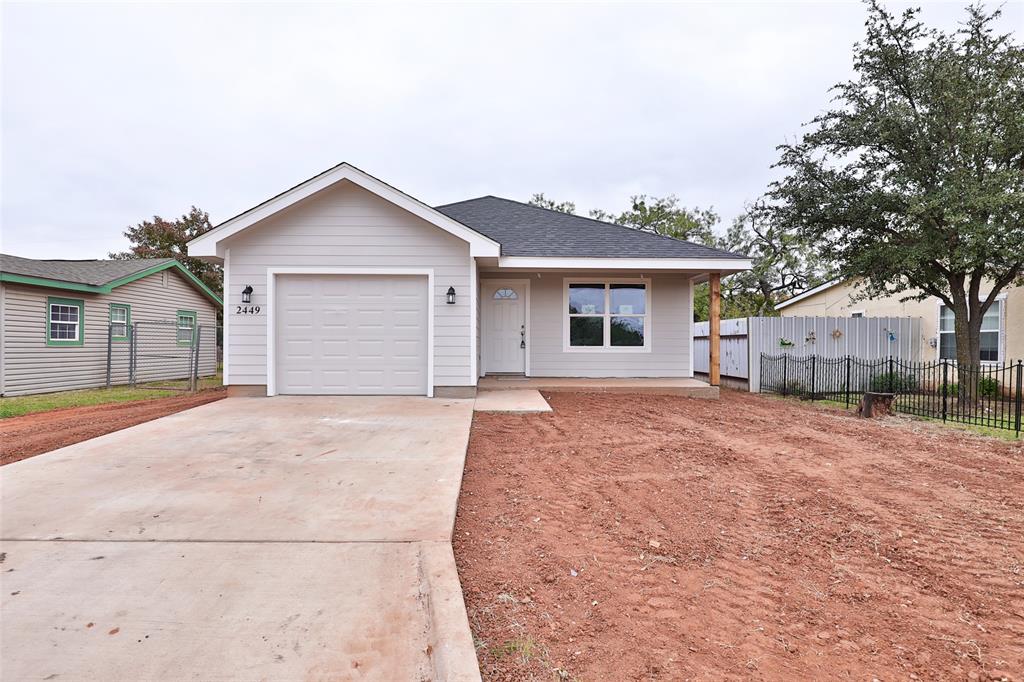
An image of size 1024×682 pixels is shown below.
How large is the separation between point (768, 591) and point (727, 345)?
42.2 ft

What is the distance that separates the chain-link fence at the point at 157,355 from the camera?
14.3 m

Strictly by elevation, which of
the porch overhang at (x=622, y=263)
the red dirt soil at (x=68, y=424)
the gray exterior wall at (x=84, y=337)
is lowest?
the red dirt soil at (x=68, y=424)

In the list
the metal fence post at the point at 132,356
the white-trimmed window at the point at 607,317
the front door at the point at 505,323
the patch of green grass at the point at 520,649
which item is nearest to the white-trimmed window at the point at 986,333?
the white-trimmed window at the point at 607,317

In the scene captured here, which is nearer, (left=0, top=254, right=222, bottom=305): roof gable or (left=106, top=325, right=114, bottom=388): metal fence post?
(left=0, top=254, right=222, bottom=305): roof gable

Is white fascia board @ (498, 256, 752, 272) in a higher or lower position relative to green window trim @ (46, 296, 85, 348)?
higher

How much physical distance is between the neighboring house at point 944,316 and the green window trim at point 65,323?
20.4 meters

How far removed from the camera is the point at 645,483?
455cm

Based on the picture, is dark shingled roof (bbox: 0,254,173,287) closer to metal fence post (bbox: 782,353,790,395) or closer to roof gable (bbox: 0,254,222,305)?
roof gable (bbox: 0,254,222,305)

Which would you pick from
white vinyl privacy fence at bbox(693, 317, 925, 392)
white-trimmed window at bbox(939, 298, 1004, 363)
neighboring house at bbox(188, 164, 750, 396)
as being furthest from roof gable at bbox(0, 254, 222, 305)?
white-trimmed window at bbox(939, 298, 1004, 363)

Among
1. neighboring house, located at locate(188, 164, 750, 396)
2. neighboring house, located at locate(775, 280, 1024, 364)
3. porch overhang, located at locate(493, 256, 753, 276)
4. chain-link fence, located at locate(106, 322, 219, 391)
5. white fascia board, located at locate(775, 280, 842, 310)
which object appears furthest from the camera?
white fascia board, located at locate(775, 280, 842, 310)

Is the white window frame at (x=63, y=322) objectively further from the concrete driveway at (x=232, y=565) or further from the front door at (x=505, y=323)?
the front door at (x=505, y=323)

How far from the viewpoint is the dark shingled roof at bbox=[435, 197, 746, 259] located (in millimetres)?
10367

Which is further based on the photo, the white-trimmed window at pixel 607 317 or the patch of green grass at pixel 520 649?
the white-trimmed window at pixel 607 317

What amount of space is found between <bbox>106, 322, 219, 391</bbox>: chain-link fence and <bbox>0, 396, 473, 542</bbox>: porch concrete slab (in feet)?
27.7
